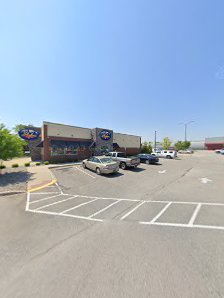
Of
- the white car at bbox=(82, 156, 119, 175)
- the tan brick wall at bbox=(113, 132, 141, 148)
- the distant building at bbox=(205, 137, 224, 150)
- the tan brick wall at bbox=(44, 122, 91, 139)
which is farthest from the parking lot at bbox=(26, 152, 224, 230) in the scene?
the distant building at bbox=(205, 137, 224, 150)

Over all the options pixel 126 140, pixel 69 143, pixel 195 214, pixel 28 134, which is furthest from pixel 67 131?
pixel 195 214

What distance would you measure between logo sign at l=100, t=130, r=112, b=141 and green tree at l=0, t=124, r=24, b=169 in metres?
13.9

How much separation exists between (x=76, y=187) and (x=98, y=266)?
22.8 ft

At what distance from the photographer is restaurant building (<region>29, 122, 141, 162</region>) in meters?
19.9

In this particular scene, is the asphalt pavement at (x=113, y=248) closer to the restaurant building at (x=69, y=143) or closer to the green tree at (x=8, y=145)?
the green tree at (x=8, y=145)

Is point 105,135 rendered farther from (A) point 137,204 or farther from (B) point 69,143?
(A) point 137,204

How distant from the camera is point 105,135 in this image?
84.6ft

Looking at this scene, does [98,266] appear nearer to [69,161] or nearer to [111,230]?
[111,230]

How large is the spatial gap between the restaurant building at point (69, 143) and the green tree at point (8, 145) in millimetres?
6532

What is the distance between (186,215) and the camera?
523 cm

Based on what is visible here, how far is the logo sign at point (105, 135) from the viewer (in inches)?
994

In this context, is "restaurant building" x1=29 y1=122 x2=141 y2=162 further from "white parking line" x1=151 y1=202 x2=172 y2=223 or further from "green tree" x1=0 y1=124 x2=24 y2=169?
"white parking line" x1=151 y1=202 x2=172 y2=223

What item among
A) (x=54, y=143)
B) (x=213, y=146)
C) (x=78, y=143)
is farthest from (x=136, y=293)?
(x=213, y=146)

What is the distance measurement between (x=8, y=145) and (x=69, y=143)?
10015 mm
